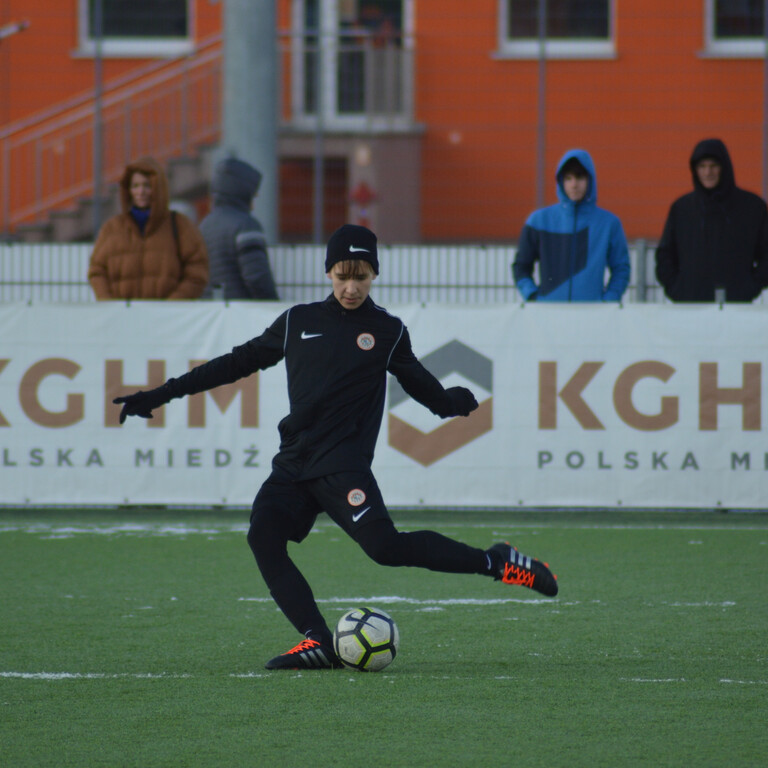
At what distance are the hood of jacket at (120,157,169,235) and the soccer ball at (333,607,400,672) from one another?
17.2ft

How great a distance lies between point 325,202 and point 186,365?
8010 millimetres

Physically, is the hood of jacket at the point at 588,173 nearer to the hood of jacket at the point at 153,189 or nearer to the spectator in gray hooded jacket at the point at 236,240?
the spectator in gray hooded jacket at the point at 236,240

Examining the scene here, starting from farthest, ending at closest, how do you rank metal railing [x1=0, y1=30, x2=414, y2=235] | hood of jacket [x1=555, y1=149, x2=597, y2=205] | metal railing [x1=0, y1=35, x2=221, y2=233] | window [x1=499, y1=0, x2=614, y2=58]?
window [x1=499, y1=0, x2=614, y2=58], metal railing [x1=0, y1=35, x2=221, y2=233], metal railing [x1=0, y1=30, x2=414, y2=235], hood of jacket [x1=555, y1=149, x2=597, y2=205]

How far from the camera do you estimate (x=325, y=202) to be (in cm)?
1823

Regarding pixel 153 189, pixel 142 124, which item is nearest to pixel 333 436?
pixel 153 189

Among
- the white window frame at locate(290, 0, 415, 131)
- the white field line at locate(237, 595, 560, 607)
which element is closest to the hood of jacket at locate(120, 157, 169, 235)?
the white field line at locate(237, 595, 560, 607)

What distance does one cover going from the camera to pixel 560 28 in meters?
20.7

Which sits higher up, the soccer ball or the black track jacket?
the black track jacket

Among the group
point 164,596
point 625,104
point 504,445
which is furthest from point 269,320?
point 625,104

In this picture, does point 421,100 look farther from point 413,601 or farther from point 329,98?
A: point 413,601

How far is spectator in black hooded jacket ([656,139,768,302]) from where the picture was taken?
10633 millimetres

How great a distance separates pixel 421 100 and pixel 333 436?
13.2 metres

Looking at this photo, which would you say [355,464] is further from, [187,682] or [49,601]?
[49,601]

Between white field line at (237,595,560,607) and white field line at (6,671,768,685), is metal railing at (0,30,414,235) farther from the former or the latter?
white field line at (6,671,768,685)
